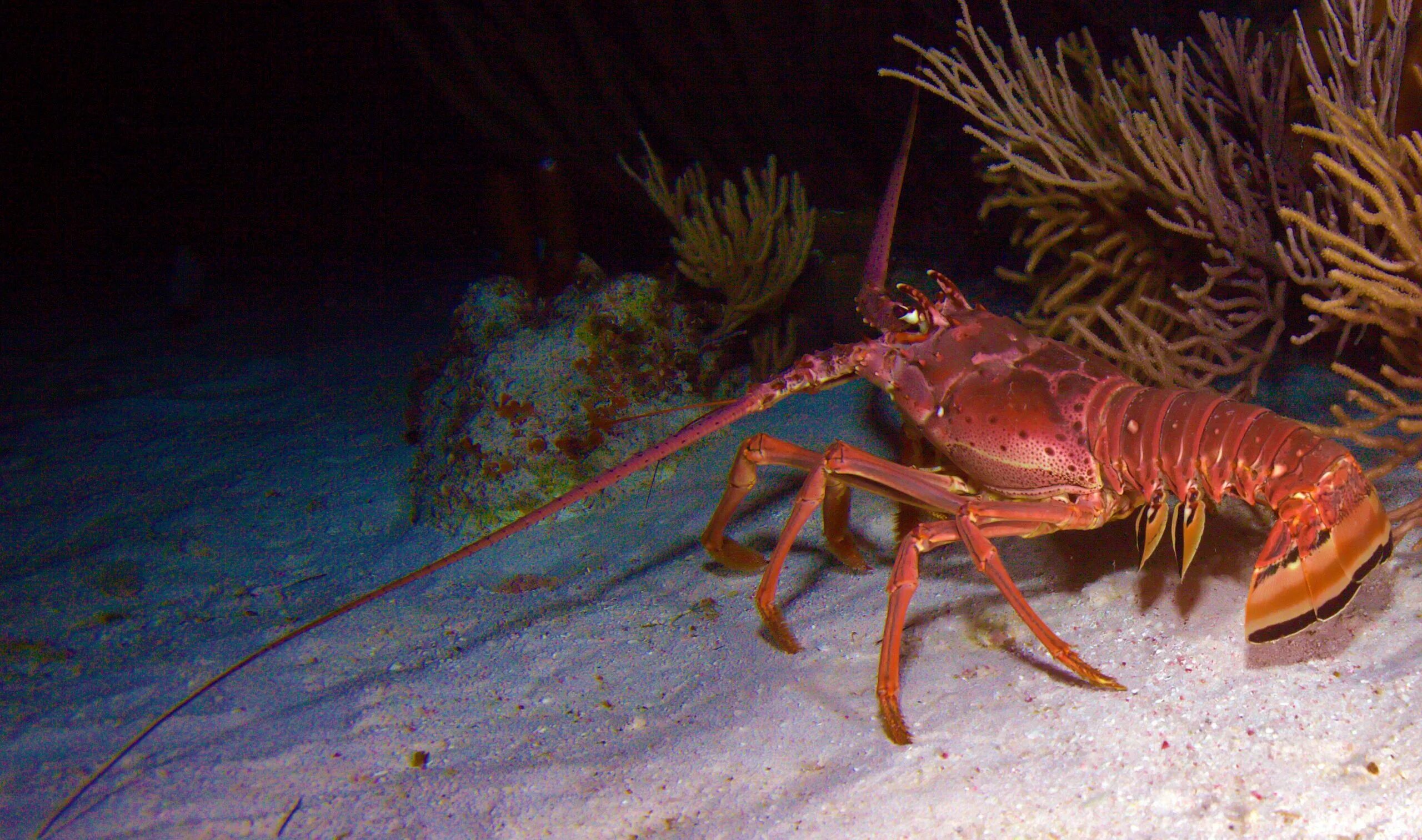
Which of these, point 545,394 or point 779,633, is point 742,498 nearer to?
point 779,633

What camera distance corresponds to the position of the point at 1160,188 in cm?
337

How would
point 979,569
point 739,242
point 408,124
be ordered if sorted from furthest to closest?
point 408,124 < point 739,242 < point 979,569

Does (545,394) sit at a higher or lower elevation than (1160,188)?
lower

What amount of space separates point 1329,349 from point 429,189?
55.5ft

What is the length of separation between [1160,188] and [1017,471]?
5.18 feet

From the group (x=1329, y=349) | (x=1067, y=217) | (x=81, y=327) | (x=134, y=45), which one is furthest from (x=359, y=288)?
(x=1329, y=349)

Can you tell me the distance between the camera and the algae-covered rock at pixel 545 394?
4234mm

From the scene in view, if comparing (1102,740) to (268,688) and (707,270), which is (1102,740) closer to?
(268,688)

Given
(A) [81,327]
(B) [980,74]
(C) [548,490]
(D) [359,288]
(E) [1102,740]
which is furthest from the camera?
(D) [359,288]

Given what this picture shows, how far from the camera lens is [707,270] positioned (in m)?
5.00

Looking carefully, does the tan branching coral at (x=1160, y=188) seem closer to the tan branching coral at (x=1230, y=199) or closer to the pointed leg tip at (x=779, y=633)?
the tan branching coral at (x=1230, y=199)

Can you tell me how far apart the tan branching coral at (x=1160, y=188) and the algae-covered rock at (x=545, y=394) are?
2108 mm

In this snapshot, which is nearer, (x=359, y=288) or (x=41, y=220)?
(x=359, y=288)

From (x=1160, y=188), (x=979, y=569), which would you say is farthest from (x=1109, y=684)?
(x=1160, y=188)
